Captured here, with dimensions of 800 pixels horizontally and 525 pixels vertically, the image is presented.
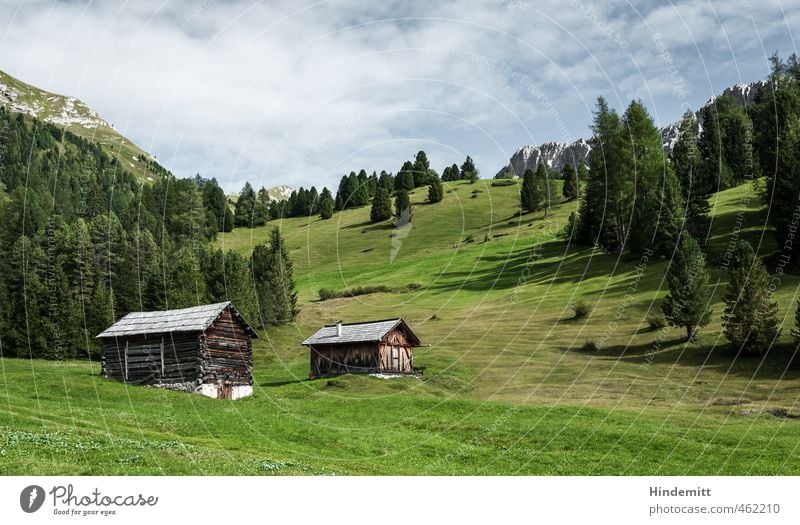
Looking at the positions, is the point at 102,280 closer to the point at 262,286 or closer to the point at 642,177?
the point at 262,286

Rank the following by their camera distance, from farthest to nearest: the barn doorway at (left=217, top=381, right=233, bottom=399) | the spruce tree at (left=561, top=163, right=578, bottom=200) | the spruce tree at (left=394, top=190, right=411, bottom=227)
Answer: the spruce tree at (left=394, top=190, right=411, bottom=227)
the spruce tree at (left=561, top=163, right=578, bottom=200)
the barn doorway at (left=217, top=381, right=233, bottom=399)

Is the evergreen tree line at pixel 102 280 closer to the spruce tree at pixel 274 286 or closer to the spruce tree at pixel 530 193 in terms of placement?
the spruce tree at pixel 274 286

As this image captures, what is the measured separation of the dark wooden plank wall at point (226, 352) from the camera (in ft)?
179

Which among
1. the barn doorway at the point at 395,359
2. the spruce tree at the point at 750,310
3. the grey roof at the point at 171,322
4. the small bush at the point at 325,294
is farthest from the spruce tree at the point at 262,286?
the spruce tree at the point at 750,310

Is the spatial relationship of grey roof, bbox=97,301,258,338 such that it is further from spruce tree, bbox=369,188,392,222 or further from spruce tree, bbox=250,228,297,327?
spruce tree, bbox=369,188,392,222

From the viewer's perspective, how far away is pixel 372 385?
187 feet

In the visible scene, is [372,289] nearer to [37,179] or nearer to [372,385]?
[372,385]

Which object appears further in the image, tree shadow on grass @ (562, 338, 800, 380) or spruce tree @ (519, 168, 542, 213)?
spruce tree @ (519, 168, 542, 213)

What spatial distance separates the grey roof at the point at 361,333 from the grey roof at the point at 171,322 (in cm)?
1111

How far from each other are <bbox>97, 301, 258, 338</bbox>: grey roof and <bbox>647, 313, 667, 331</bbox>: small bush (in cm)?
4090

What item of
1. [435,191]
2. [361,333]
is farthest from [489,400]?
[435,191]

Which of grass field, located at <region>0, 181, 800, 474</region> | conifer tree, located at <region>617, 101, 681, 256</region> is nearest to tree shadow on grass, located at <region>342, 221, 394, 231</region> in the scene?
grass field, located at <region>0, 181, 800, 474</region>

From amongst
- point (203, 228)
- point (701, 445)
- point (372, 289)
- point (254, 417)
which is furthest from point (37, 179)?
point (701, 445)

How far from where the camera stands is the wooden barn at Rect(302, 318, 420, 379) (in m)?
64.4
